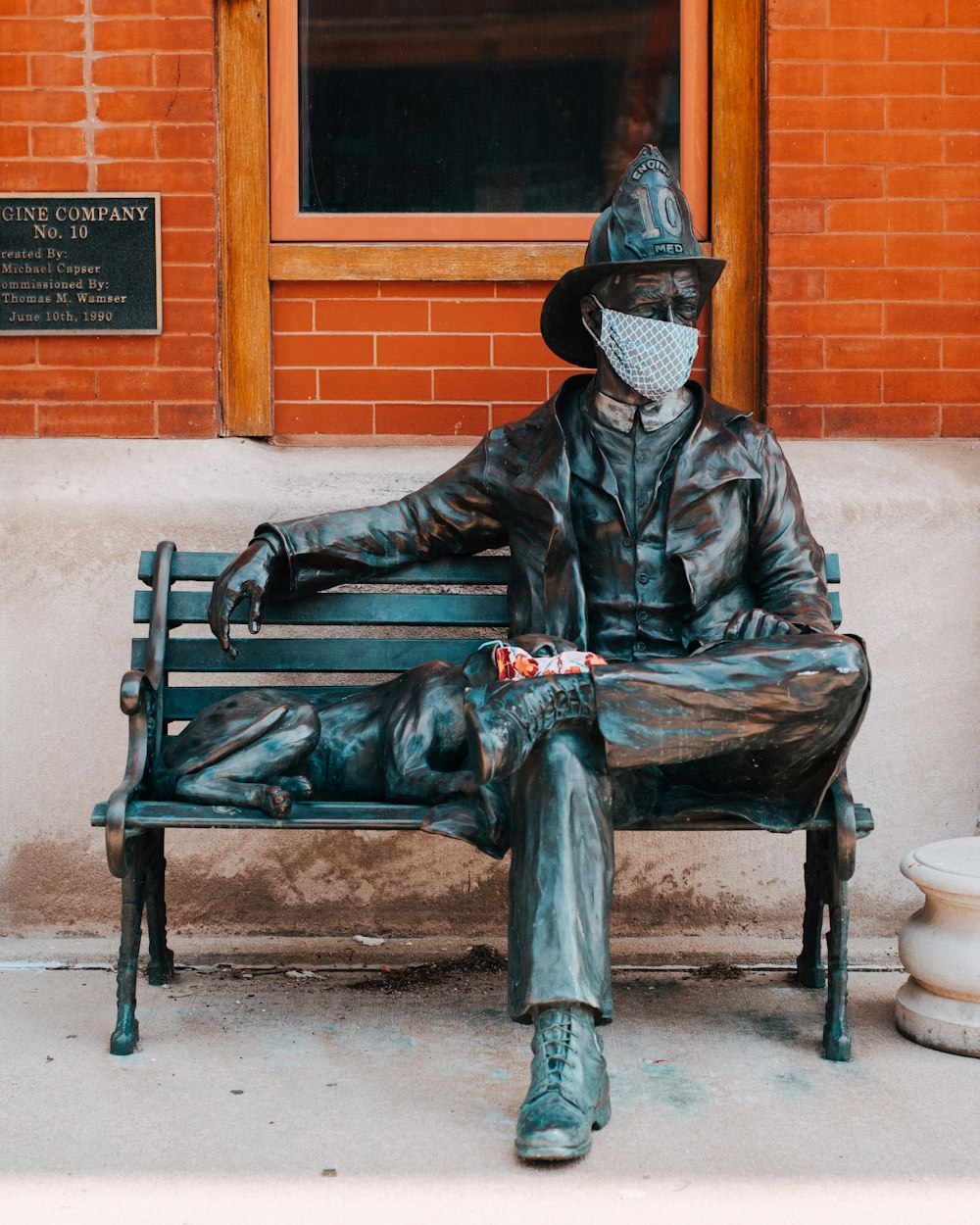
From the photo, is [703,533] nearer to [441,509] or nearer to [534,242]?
[441,509]

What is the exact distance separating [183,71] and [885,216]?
2.30 metres

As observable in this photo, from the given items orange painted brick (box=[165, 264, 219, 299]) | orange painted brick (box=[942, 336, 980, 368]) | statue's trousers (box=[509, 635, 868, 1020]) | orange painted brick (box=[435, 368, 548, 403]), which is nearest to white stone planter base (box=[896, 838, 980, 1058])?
statue's trousers (box=[509, 635, 868, 1020])

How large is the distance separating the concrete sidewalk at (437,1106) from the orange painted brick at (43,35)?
2908mm

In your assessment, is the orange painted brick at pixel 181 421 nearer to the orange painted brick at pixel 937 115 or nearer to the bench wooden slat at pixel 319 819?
the bench wooden slat at pixel 319 819

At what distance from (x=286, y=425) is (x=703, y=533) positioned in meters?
1.68

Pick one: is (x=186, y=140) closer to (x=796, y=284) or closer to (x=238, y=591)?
(x=238, y=591)

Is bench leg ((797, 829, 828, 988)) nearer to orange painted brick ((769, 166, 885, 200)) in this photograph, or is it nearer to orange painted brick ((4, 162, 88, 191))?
orange painted brick ((769, 166, 885, 200))

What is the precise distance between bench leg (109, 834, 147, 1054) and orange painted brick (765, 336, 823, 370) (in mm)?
2523

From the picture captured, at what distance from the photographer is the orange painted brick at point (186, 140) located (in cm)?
489

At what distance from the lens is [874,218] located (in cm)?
488

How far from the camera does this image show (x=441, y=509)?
4.29 meters

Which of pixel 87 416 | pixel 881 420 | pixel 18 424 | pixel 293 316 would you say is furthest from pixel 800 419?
pixel 18 424

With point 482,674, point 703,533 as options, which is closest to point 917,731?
point 703,533

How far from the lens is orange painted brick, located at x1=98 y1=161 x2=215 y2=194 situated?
4.90 meters
